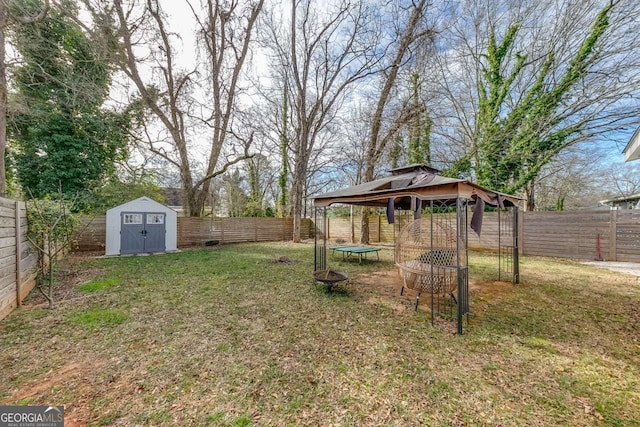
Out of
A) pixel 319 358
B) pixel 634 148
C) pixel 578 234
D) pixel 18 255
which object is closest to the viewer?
pixel 319 358

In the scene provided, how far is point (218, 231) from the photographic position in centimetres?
1271

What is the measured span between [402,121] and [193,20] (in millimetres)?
10652

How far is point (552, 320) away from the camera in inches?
143

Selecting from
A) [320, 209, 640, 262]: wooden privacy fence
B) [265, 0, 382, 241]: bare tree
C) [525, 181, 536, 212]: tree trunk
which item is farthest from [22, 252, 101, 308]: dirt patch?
[525, 181, 536, 212]: tree trunk

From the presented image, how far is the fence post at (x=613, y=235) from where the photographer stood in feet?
25.0

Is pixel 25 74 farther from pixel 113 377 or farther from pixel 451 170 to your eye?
pixel 451 170

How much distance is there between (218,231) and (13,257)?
352 inches

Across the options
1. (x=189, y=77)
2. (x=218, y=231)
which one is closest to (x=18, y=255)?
(x=218, y=231)

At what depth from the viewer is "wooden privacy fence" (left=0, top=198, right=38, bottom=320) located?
3.46m

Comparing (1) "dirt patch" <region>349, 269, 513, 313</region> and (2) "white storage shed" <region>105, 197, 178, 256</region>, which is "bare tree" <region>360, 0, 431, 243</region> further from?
(2) "white storage shed" <region>105, 197, 178, 256</region>

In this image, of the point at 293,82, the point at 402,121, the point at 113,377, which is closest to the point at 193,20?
the point at 293,82

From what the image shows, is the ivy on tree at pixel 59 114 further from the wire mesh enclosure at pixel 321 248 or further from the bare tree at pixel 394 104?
the bare tree at pixel 394 104

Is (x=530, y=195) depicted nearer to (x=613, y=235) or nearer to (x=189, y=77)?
(x=613, y=235)

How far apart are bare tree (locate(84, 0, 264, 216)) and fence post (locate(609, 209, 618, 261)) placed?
Answer: 14369mm
